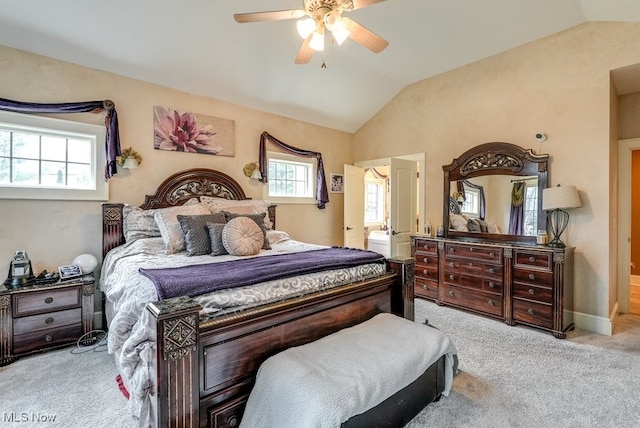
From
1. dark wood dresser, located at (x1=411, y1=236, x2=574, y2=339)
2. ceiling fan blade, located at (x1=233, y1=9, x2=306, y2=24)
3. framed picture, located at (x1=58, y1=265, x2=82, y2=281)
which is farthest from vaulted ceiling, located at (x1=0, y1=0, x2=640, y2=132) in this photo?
dark wood dresser, located at (x1=411, y1=236, x2=574, y2=339)

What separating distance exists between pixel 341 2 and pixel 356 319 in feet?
7.13

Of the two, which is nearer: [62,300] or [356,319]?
[356,319]

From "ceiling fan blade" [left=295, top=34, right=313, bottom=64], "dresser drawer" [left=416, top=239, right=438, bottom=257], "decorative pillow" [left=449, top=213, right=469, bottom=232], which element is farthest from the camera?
"decorative pillow" [left=449, top=213, right=469, bottom=232]

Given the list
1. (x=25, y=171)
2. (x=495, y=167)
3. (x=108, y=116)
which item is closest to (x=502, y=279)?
(x=495, y=167)

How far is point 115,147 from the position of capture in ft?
10.9

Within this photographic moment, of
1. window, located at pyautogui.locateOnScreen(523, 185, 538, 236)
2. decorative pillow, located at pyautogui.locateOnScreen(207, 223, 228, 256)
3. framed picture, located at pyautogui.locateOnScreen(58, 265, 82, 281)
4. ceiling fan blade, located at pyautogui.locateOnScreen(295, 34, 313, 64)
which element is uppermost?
ceiling fan blade, located at pyautogui.locateOnScreen(295, 34, 313, 64)

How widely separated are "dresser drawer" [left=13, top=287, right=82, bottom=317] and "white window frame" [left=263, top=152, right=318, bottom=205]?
2498mm

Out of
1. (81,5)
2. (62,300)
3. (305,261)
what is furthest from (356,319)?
(81,5)

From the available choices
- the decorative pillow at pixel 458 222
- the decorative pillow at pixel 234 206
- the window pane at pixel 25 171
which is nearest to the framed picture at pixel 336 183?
the decorative pillow at pixel 234 206

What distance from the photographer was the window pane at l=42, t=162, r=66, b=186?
3125mm

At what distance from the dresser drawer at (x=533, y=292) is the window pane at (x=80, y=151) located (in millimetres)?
4843

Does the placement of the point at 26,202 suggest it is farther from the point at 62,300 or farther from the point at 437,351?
the point at 437,351

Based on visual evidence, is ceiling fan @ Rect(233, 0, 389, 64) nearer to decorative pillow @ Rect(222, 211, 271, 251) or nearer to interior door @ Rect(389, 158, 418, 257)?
decorative pillow @ Rect(222, 211, 271, 251)

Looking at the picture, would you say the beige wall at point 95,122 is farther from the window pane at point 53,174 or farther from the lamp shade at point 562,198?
the lamp shade at point 562,198
